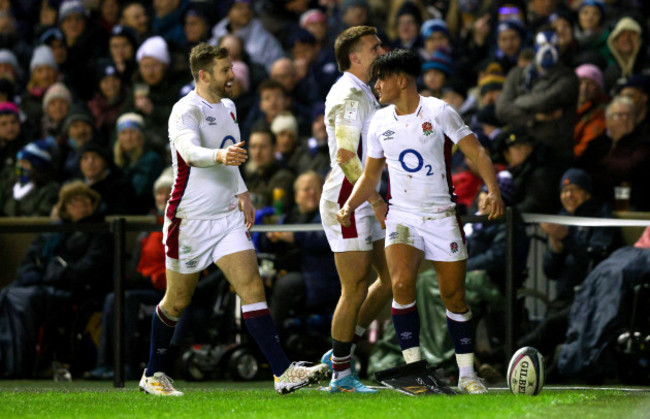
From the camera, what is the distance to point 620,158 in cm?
1226

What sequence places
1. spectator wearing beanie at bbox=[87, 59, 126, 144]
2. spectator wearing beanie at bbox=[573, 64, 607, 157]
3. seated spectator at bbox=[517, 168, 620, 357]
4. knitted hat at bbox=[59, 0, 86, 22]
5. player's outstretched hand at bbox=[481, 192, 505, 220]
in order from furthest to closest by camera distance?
knitted hat at bbox=[59, 0, 86, 22]
spectator wearing beanie at bbox=[87, 59, 126, 144]
spectator wearing beanie at bbox=[573, 64, 607, 157]
seated spectator at bbox=[517, 168, 620, 357]
player's outstretched hand at bbox=[481, 192, 505, 220]

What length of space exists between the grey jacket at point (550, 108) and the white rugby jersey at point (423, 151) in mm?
4025

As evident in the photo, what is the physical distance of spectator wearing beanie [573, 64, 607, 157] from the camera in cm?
1273

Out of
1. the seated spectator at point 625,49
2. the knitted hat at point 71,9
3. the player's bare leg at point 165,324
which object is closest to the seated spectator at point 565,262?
the player's bare leg at point 165,324

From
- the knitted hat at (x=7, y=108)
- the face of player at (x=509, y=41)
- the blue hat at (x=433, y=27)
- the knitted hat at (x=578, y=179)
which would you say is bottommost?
the knitted hat at (x=578, y=179)

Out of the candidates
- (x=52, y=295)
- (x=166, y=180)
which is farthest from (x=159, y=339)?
→ (x=166, y=180)

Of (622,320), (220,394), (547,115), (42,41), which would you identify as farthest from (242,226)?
(42,41)

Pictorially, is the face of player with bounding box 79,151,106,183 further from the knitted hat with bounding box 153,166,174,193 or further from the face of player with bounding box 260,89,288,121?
the face of player with bounding box 260,89,288,121

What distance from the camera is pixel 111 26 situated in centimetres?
1838

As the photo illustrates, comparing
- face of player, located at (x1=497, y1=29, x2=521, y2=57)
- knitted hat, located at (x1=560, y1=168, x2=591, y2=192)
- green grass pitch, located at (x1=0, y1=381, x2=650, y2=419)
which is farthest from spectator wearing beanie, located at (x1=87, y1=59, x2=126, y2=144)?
green grass pitch, located at (x1=0, y1=381, x2=650, y2=419)

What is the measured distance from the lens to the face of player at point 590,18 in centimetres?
1420

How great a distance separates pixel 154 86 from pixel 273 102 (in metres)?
1.79

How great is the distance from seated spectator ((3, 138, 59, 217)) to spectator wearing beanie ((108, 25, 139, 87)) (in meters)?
2.24

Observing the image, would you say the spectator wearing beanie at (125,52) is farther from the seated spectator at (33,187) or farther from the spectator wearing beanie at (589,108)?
the spectator wearing beanie at (589,108)
